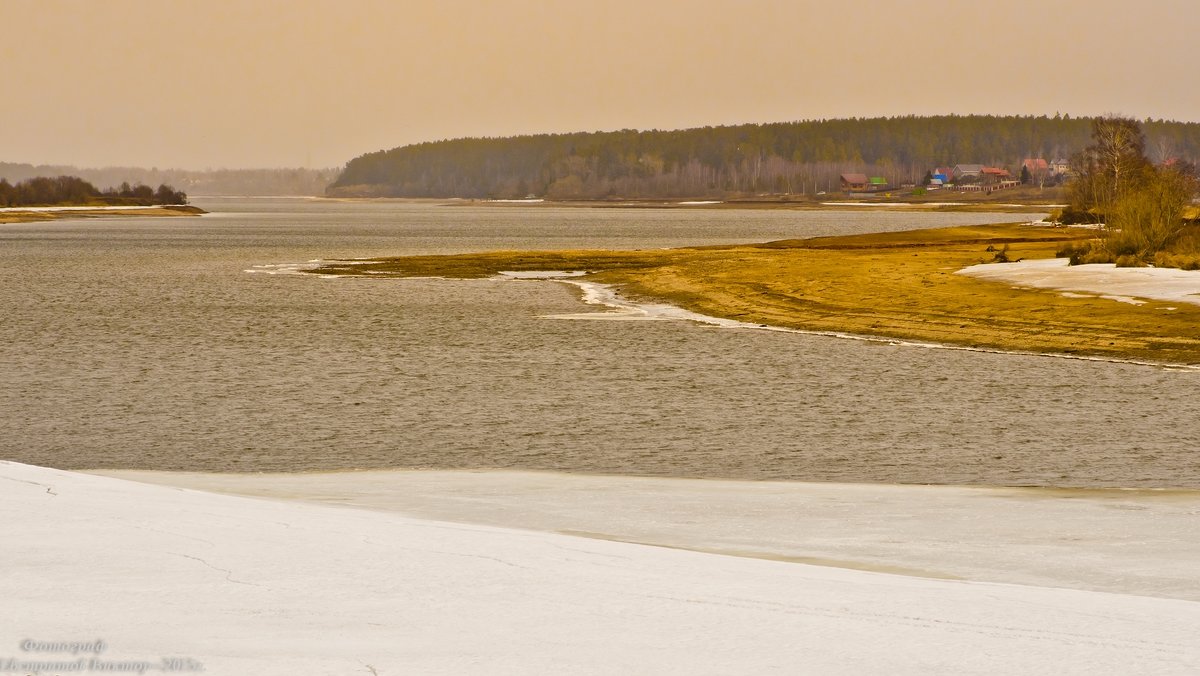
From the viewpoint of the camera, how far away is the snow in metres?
32.1

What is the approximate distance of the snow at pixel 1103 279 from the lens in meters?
32.1

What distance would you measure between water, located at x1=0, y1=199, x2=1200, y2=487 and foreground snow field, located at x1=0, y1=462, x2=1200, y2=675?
21.4 feet

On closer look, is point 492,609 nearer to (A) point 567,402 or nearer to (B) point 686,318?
(A) point 567,402

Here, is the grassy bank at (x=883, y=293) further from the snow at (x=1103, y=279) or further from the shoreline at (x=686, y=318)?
the snow at (x=1103, y=279)

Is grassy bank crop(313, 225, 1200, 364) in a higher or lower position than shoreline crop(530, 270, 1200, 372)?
higher

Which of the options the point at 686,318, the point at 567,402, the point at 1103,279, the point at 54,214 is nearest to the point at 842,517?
the point at 567,402

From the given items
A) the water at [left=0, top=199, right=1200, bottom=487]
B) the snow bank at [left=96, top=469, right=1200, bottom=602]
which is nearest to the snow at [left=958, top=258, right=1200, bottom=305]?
the water at [left=0, top=199, right=1200, bottom=487]

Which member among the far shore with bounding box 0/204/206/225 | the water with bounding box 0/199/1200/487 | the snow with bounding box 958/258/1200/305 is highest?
the far shore with bounding box 0/204/206/225

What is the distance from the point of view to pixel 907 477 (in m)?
14.2

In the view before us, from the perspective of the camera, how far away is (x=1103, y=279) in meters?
35.9

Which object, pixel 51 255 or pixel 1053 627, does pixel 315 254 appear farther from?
pixel 1053 627

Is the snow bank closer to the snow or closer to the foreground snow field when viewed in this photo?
the foreground snow field

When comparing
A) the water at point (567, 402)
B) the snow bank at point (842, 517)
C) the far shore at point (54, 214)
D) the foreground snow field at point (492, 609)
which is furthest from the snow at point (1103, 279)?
the far shore at point (54, 214)

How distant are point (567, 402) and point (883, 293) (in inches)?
779
